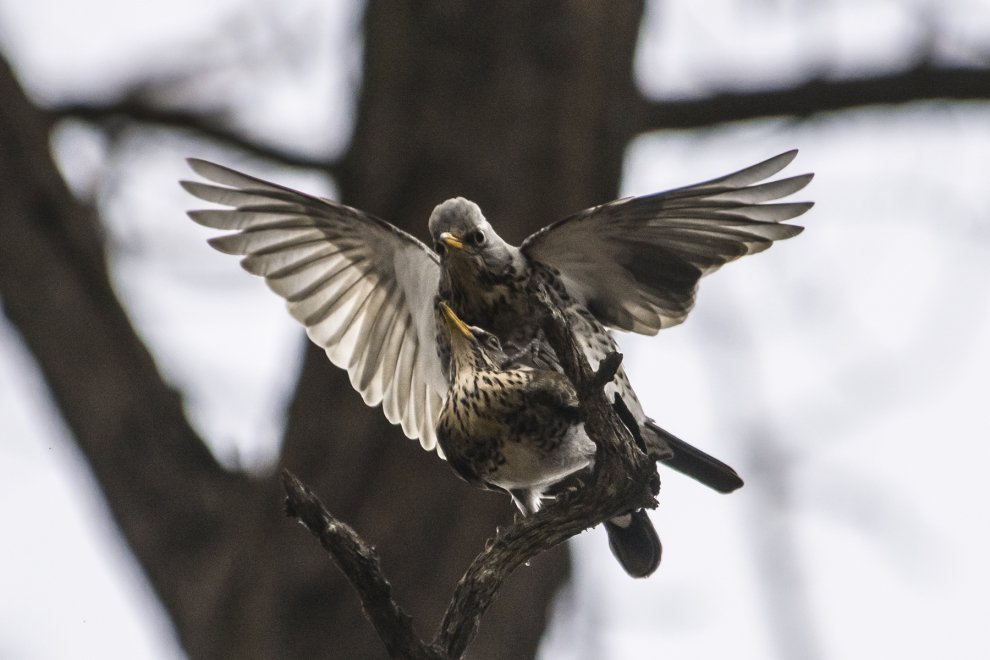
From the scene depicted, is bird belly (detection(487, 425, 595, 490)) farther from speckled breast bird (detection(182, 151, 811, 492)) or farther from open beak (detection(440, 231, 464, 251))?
open beak (detection(440, 231, 464, 251))

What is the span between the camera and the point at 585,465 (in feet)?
12.5

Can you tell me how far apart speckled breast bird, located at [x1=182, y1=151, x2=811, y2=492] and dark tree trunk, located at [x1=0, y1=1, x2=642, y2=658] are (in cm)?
127

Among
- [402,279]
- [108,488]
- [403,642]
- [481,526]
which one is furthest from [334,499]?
[403,642]

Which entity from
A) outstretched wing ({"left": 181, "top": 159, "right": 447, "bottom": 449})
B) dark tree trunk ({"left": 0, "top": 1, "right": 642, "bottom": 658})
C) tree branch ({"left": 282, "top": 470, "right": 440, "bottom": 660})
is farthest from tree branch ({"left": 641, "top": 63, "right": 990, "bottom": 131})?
tree branch ({"left": 282, "top": 470, "right": 440, "bottom": 660})

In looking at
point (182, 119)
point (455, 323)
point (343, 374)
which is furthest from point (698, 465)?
point (182, 119)

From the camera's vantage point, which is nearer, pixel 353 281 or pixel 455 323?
pixel 455 323

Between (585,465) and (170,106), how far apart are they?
405 centimetres

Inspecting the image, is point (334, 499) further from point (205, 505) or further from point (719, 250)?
point (719, 250)

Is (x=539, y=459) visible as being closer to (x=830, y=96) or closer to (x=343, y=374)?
(x=343, y=374)

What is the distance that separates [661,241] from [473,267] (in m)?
0.65

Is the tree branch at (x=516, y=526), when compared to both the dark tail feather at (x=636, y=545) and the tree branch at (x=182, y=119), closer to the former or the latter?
the dark tail feather at (x=636, y=545)

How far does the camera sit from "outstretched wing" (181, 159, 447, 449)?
14.2 ft

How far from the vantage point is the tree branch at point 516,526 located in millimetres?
2754

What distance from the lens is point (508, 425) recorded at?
3.64 meters
